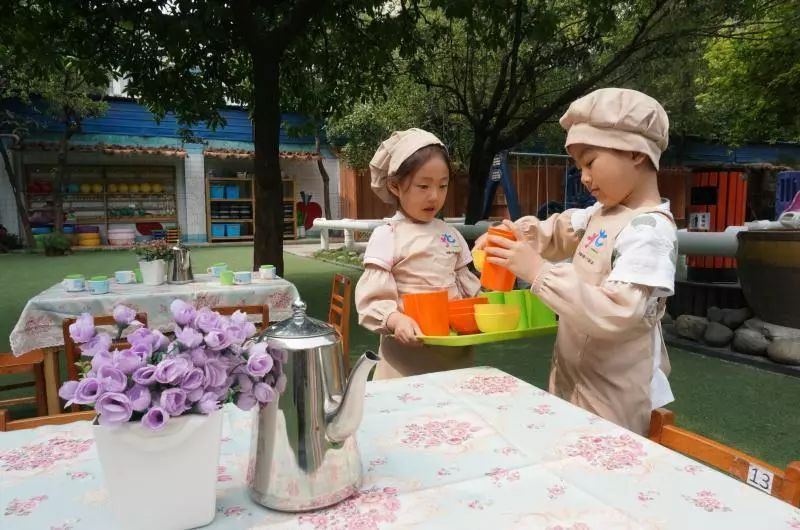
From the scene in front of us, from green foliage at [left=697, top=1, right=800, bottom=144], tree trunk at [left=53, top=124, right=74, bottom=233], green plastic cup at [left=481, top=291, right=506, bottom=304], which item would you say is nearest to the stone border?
green plastic cup at [left=481, top=291, right=506, bottom=304]

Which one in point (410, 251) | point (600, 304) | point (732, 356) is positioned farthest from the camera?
point (732, 356)

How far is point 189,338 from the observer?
2.39ft

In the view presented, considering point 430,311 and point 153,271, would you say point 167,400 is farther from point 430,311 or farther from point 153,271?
point 153,271

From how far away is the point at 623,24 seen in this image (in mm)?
7301

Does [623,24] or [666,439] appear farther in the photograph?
[623,24]

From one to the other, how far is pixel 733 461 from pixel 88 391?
111 cm

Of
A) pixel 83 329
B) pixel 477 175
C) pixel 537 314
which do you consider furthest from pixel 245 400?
pixel 477 175

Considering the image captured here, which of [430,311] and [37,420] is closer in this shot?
[37,420]

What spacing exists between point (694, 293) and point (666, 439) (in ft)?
13.8

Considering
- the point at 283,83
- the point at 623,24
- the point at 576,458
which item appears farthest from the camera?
the point at 623,24

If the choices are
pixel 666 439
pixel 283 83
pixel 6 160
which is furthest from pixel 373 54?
pixel 6 160

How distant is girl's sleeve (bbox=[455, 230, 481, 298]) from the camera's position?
1.91 meters

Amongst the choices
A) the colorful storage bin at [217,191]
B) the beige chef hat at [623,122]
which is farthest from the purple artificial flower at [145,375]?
the colorful storage bin at [217,191]

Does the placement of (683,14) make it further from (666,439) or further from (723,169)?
(666,439)
